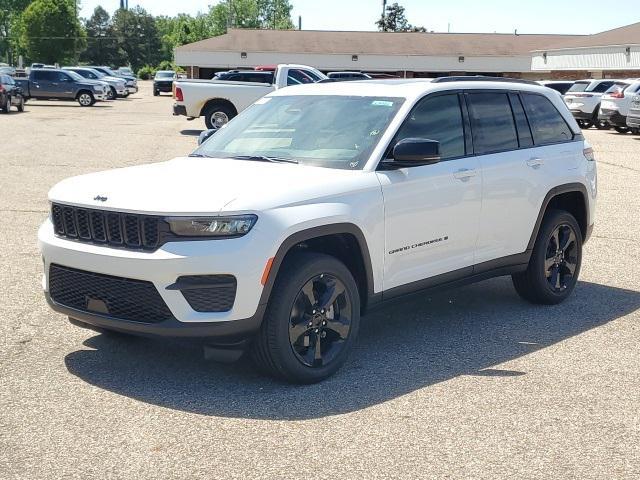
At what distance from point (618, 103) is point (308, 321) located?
25431 mm

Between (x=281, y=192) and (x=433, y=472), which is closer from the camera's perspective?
(x=433, y=472)

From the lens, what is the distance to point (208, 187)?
521 cm

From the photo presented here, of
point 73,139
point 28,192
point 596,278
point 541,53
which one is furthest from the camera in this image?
point 541,53

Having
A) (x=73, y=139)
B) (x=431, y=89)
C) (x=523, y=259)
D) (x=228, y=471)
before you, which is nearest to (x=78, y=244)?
(x=228, y=471)

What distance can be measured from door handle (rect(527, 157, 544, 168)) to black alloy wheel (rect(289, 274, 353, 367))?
7.71ft

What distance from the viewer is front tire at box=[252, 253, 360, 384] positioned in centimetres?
513

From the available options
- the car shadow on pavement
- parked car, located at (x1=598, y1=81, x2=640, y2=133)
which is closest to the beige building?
parked car, located at (x1=598, y1=81, x2=640, y2=133)

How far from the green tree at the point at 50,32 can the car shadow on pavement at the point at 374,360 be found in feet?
322

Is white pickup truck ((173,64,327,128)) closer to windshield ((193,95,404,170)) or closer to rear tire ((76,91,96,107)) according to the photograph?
windshield ((193,95,404,170))

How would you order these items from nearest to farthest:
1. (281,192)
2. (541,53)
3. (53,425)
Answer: (53,425), (281,192), (541,53)

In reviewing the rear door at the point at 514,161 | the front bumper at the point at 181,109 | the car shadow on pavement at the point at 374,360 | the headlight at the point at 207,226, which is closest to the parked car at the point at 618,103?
the front bumper at the point at 181,109

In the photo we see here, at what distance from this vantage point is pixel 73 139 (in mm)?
22938

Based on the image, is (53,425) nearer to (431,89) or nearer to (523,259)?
(431,89)

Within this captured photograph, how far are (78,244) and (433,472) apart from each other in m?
2.47
